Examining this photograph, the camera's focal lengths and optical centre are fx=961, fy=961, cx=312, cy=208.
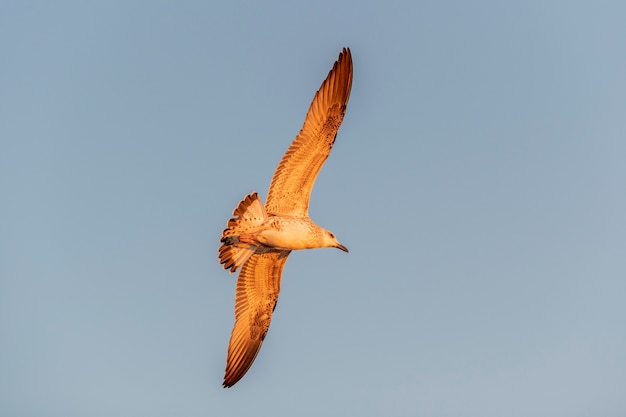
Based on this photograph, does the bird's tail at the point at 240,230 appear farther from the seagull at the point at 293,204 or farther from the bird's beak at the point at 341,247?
the bird's beak at the point at 341,247

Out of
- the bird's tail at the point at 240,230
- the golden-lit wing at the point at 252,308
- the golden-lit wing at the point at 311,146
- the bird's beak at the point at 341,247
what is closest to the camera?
the bird's tail at the point at 240,230

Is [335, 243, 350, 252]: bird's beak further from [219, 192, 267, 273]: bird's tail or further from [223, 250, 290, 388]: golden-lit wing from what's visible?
[219, 192, 267, 273]: bird's tail

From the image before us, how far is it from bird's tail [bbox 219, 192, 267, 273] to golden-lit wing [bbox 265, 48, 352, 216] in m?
0.91

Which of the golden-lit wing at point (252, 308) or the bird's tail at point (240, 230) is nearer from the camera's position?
the bird's tail at point (240, 230)

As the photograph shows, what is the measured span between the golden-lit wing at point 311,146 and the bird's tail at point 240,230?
35.7 inches

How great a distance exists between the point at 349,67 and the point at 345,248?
3926mm

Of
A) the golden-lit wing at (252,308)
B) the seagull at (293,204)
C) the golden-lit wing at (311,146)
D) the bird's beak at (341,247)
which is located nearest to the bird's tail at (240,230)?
the seagull at (293,204)

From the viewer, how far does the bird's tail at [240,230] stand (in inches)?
765

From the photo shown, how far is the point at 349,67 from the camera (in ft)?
67.7

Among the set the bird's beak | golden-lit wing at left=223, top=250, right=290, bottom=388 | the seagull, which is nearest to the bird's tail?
the seagull

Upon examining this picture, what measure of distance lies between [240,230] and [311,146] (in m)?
2.33

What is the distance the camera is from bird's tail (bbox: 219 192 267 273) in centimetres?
1942

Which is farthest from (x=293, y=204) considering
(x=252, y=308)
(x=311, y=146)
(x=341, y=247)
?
(x=252, y=308)

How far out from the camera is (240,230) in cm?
1967
